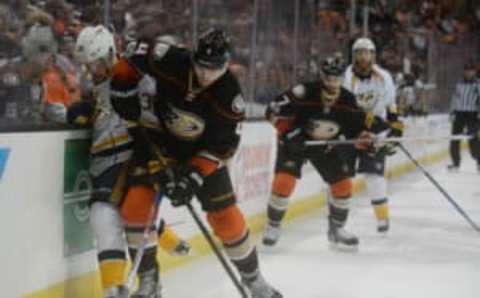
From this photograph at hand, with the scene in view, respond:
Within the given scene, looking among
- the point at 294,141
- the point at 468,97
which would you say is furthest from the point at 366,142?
the point at 468,97

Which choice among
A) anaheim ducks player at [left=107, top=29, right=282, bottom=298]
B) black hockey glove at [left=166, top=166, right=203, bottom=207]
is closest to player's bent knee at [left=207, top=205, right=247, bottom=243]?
anaheim ducks player at [left=107, top=29, right=282, bottom=298]

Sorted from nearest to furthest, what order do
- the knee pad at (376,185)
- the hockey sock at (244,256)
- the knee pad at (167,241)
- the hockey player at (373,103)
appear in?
the hockey sock at (244,256) → the knee pad at (167,241) → the hockey player at (373,103) → the knee pad at (376,185)

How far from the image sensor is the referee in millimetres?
9953

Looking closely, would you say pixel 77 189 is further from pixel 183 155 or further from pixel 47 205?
pixel 183 155

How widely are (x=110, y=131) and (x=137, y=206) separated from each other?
0.31 meters

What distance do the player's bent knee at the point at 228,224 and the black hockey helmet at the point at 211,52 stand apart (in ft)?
1.90

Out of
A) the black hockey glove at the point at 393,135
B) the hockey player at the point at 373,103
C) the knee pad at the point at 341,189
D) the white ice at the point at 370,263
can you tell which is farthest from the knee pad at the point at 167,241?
the black hockey glove at the point at 393,135

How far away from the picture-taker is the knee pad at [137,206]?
331 cm

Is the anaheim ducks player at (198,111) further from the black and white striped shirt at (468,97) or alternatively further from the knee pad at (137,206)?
the black and white striped shirt at (468,97)

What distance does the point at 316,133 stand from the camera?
16.4ft

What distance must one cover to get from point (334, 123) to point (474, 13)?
404 inches

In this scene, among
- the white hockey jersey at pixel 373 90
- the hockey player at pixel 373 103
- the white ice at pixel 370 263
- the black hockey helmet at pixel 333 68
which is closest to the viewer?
the white ice at pixel 370 263

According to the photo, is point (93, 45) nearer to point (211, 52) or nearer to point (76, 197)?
point (211, 52)

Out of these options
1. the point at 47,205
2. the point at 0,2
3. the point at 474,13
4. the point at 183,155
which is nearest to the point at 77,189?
the point at 47,205
